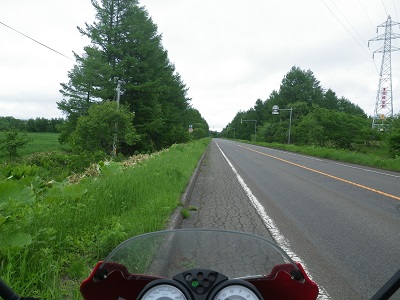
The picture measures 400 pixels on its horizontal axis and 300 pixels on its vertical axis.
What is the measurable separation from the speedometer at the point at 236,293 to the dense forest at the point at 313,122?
27.5 metres

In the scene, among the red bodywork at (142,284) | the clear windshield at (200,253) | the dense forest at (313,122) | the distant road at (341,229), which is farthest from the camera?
the dense forest at (313,122)

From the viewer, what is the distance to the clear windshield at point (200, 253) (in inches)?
73.6

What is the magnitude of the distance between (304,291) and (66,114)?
3365cm

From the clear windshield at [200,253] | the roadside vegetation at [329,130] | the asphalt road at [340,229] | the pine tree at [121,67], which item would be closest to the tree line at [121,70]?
the pine tree at [121,67]

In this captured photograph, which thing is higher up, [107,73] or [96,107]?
[107,73]

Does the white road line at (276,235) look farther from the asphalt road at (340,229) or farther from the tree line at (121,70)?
the tree line at (121,70)

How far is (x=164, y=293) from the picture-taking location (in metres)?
1.49

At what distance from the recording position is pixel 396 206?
7789 millimetres

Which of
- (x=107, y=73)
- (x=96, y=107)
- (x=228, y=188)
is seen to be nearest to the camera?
(x=228, y=188)

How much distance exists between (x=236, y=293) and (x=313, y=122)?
4288cm

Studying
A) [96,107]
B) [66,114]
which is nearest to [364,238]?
[96,107]

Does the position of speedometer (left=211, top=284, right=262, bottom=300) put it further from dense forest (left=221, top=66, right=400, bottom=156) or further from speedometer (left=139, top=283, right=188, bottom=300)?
dense forest (left=221, top=66, right=400, bottom=156)

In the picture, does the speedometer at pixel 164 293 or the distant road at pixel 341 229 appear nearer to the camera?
the speedometer at pixel 164 293

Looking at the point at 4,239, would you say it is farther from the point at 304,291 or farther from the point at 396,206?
the point at 396,206
